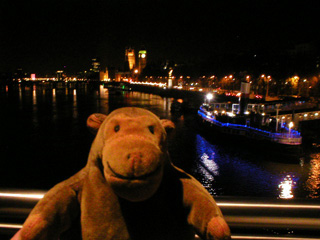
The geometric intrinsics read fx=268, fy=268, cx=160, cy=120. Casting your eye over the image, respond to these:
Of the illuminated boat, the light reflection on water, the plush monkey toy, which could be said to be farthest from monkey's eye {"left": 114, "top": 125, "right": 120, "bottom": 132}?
the illuminated boat

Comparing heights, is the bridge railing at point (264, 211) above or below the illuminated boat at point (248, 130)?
above

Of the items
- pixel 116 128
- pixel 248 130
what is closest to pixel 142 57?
pixel 248 130

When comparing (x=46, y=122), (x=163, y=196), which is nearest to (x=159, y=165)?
(x=163, y=196)

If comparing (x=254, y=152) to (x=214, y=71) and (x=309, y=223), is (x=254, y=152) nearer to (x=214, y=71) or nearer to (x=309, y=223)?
(x=309, y=223)

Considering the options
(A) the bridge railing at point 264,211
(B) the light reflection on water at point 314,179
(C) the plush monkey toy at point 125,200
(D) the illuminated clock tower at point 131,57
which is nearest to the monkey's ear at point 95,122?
(C) the plush monkey toy at point 125,200

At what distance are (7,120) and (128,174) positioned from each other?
135 feet

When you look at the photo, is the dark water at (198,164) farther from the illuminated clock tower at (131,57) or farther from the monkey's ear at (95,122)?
the illuminated clock tower at (131,57)

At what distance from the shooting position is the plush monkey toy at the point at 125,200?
1200 millimetres

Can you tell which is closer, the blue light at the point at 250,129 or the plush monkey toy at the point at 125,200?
the plush monkey toy at the point at 125,200

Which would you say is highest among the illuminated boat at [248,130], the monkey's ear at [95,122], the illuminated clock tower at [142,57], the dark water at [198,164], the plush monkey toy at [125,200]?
the illuminated clock tower at [142,57]

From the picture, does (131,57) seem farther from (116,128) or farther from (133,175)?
(133,175)

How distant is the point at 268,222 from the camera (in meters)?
1.84

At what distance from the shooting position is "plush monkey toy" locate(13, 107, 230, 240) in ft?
3.94

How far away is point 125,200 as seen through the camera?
1.36 meters
